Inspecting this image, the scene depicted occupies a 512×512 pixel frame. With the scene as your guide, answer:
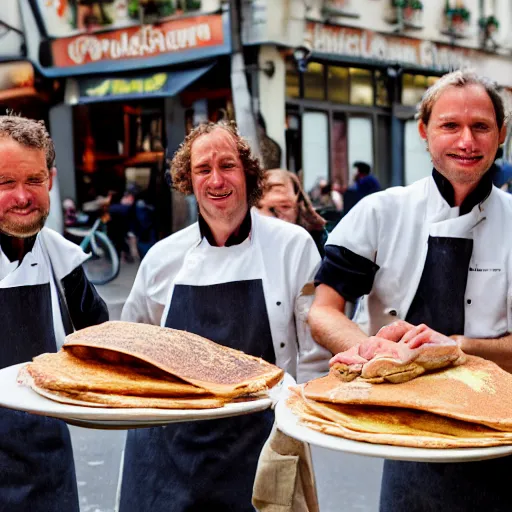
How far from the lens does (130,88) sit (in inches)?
572

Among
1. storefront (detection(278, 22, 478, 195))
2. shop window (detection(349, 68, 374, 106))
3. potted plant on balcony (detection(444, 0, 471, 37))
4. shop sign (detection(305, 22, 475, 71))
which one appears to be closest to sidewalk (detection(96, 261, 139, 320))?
storefront (detection(278, 22, 478, 195))

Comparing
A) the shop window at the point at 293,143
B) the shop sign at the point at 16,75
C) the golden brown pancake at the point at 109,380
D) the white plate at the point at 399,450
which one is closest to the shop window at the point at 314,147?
the shop window at the point at 293,143

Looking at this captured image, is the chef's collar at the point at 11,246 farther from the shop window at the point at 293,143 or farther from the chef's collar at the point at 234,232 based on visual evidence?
the shop window at the point at 293,143

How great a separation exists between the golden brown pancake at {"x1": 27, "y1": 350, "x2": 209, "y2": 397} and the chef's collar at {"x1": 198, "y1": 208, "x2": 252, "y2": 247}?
75 centimetres

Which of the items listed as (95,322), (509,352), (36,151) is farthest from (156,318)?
(509,352)

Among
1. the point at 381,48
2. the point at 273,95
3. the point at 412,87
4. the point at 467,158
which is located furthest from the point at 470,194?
the point at 412,87

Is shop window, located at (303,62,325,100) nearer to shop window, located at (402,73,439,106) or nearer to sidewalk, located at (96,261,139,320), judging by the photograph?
shop window, located at (402,73,439,106)

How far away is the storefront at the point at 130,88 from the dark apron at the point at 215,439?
1138 cm

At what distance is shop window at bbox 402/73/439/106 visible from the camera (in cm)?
1589

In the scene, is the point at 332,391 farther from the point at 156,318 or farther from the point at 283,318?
the point at 156,318

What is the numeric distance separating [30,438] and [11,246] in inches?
22.0

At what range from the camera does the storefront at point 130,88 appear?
13938 millimetres

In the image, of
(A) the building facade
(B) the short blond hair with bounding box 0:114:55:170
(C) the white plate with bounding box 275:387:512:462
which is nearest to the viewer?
(C) the white plate with bounding box 275:387:512:462

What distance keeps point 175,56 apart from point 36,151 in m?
11.9
